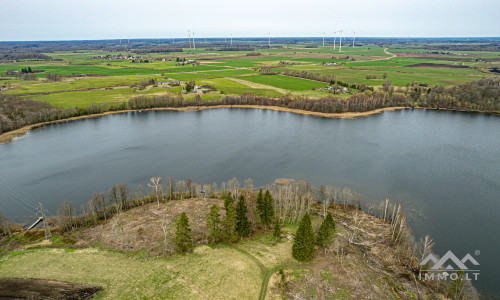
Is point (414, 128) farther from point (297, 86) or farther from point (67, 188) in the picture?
point (67, 188)

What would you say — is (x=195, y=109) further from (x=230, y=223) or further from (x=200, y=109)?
(x=230, y=223)

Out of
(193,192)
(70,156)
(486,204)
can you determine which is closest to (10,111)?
(70,156)

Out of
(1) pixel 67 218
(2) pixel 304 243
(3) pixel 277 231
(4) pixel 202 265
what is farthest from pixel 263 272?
(1) pixel 67 218

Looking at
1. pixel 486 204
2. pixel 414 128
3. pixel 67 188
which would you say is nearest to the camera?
pixel 486 204

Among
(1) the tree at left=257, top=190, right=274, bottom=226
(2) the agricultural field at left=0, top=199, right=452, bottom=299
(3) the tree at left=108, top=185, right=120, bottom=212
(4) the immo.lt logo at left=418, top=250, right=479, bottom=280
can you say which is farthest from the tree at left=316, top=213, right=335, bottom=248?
(3) the tree at left=108, top=185, right=120, bottom=212

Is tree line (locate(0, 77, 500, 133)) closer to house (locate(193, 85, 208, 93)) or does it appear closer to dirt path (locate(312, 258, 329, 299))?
house (locate(193, 85, 208, 93))
